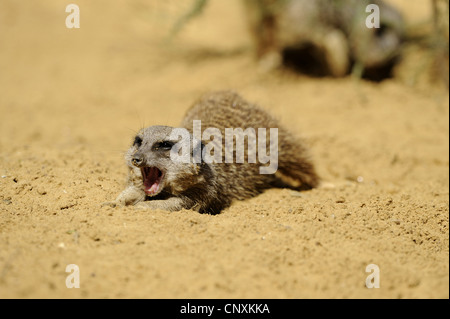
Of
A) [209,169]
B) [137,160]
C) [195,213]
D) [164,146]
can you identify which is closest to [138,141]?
[164,146]

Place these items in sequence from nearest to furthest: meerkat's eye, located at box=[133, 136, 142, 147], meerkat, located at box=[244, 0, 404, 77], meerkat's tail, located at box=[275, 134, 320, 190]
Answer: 1. meerkat's eye, located at box=[133, 136, 142, 147]
2. meerkat's tail, located at box=[275, 134, 320, 190]
3. meerkat, located at box=[244, 0, 404, 77]

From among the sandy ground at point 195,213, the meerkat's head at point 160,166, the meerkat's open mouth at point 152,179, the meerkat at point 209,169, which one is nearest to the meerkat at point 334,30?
the sandy ground at point 195,213

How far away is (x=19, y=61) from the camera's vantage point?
8.92 m

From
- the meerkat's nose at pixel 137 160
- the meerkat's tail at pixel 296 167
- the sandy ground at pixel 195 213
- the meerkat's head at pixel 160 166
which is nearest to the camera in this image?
the sandy ground at pixel 195 213

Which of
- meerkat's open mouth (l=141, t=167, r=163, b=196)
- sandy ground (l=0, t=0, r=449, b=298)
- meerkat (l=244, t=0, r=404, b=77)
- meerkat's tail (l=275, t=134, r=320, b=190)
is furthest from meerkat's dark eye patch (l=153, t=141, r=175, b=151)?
meerkat (l=244, t=0, r=404, b=77)

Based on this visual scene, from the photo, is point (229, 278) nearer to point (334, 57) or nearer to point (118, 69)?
point (334, 57)

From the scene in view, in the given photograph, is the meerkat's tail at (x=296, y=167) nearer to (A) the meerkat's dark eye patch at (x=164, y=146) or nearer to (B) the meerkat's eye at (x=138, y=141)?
(A) the meerkat's dark eye patch at (x=164, y=146)

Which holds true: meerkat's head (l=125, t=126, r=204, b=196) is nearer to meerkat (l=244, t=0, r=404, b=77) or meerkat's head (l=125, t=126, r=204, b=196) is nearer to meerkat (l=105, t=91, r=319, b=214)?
meerkat (l=105, t=91, r=319, b=214)

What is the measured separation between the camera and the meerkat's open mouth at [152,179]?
3424 mm

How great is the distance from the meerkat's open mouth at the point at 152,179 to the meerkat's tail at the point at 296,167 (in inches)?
59.6

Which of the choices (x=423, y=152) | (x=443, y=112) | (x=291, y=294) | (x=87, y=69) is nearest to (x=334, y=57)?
(x=443, y=112)

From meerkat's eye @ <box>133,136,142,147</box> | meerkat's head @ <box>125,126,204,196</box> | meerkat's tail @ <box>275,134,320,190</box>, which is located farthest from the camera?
meerkat's tail @ <box>275,134,320,190</box>

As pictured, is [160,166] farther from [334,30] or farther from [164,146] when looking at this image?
[334,30]

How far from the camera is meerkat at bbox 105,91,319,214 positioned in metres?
3.42
